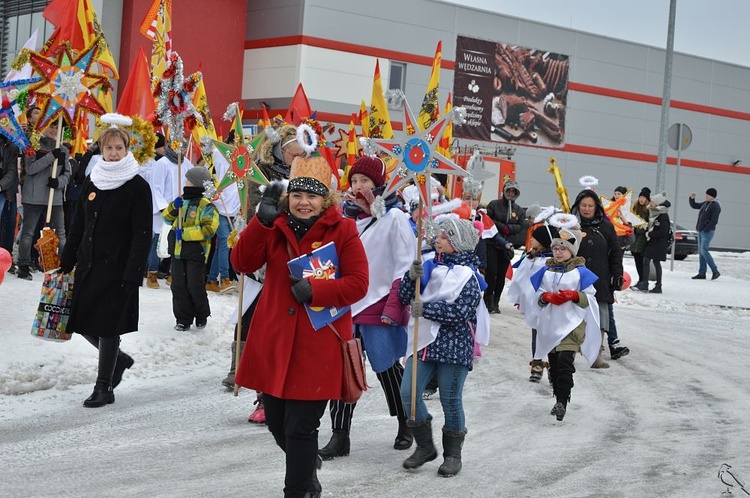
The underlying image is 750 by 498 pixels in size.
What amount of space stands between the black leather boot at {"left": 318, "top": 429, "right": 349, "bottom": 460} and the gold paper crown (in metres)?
2.01

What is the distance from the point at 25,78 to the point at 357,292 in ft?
21.4

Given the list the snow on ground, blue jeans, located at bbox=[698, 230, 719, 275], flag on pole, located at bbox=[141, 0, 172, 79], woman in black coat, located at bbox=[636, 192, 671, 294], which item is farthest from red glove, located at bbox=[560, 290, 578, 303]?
blue jeans, located at bbox=[698, 230, 719, 275]

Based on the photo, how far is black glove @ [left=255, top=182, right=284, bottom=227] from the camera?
497 centimetres

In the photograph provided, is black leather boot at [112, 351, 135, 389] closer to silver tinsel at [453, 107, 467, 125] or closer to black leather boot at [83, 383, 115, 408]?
black leather boot at [83, 383, 115, 408]

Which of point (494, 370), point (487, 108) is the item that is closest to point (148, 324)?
point (494, 370)

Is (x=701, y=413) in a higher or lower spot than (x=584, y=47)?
lower

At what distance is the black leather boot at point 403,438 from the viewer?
6.80 meters

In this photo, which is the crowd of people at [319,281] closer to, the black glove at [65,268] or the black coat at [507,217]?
the black glove at [65,268]

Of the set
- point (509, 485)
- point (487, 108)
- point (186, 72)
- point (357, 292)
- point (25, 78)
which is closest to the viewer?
point (357, 292)

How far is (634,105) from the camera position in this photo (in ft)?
146

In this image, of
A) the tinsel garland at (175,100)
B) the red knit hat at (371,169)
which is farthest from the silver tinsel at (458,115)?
the tinsel garland at (175,100)

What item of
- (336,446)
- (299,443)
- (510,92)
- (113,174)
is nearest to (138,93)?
(113,174)

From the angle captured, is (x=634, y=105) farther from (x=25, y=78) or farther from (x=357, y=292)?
(x=357, y=292)

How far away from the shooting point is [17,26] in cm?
2786
